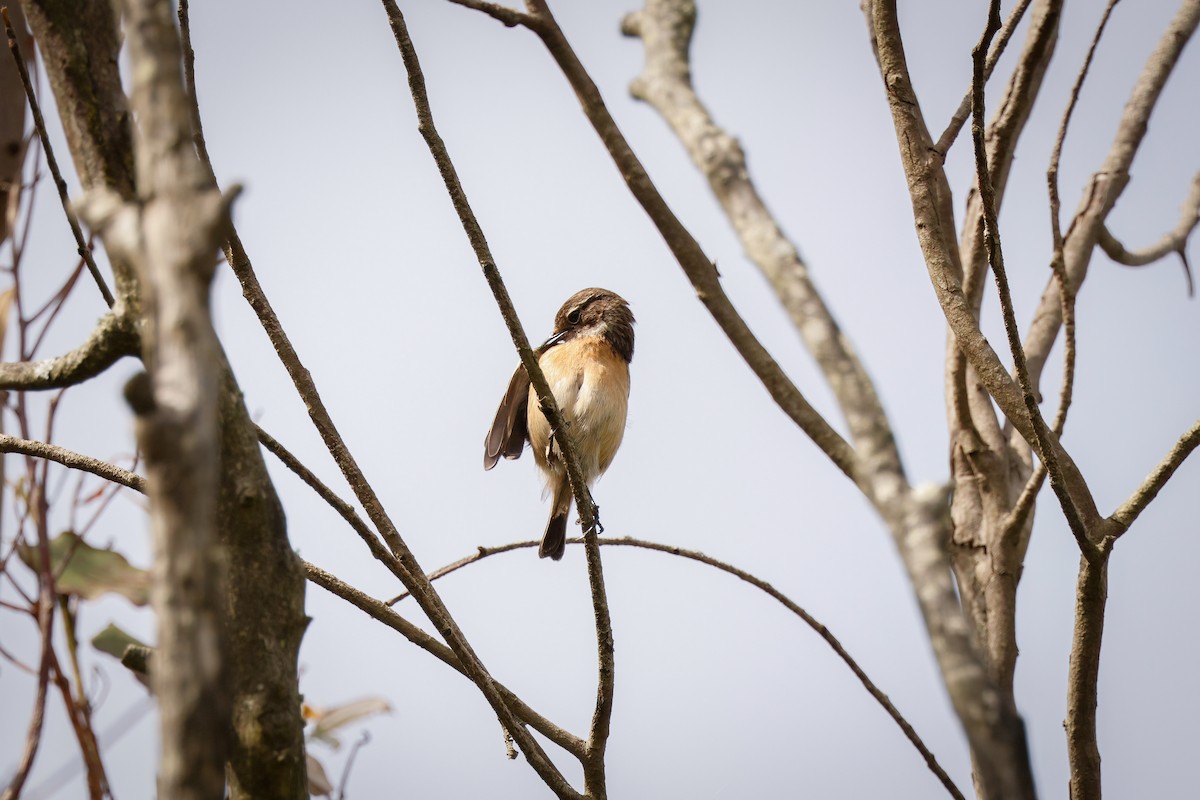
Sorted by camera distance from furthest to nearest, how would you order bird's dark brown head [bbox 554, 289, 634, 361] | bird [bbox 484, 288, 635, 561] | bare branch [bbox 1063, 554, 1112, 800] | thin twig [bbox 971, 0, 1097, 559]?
bird's dark brown head [bbox 554, 289, 634, 361] → bird [bbox 484, 288, 635, 561] → bare branch [bbox 1063, 554, 1112, 800] → thin twig [bbox 971, 0, 1097, 559]

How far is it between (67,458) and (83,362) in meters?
0.58

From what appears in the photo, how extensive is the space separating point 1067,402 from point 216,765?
240 cm

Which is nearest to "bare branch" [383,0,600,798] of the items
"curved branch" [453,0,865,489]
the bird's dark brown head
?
"curved branch" [453,0,865,489]

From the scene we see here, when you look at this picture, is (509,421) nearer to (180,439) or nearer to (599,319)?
(599,319)

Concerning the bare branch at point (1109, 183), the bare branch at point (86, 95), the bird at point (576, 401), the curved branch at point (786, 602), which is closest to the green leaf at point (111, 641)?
the curved branch at point (786, 602)

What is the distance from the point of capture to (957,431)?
330cm

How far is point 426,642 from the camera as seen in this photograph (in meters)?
2.54

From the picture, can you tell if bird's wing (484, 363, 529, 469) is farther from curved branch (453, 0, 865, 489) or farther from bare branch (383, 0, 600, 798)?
curved branch (453, 0, 865, 489)

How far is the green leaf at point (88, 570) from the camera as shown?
10.9ft

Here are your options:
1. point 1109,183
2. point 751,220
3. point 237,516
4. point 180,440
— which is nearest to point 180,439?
point 180,440

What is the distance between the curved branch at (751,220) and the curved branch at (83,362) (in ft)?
2.87

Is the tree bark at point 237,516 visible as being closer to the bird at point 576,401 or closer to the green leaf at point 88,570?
the green leaf at point 88,570

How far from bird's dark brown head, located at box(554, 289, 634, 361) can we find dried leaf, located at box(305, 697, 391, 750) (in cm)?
236

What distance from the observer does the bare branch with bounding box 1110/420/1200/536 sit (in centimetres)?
224
